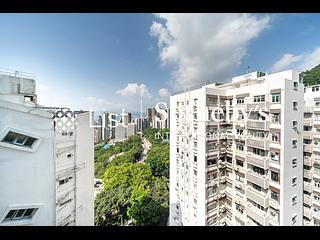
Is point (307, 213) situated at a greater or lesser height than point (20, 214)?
lesser

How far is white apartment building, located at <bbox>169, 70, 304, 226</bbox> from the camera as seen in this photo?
1533 millimetres

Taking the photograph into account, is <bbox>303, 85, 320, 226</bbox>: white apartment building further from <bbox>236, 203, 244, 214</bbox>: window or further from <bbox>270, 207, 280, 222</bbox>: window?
<bbox>236, 203, 244, 214</bbox>: window

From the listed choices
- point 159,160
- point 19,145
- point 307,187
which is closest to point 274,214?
point 307,187

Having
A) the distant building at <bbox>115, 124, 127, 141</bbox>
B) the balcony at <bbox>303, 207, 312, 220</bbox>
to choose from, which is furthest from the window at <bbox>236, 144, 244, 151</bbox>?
the distant building at <bbox>115, 124, 127, 141</bbox>

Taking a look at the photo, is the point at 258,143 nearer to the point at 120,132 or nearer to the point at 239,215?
the point at 239,215

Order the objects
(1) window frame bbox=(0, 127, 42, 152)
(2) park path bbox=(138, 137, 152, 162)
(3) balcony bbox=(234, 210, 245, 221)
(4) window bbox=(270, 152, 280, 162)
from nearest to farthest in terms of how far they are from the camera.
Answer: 1. (1) window frame bbox=(0, 127, 42, 152)
2. (4) window bbox=(270, 152, 280, 162)
3. (3) balcony bbox=(234, 210, 245, 221)
4. (2) park path bbox=(138, 137, 152, 162)

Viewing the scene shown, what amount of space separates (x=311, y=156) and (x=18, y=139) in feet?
9.78

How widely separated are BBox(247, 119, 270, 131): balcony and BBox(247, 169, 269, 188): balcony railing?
1.59ft

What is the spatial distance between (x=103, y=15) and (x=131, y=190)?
187 cm

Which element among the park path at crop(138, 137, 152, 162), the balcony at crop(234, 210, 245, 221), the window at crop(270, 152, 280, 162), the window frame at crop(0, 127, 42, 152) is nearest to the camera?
the window frame at crop(0, 127, 42, 152)

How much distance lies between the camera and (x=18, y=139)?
4.81ft

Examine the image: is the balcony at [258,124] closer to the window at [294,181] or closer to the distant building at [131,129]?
the window at [294,181]
